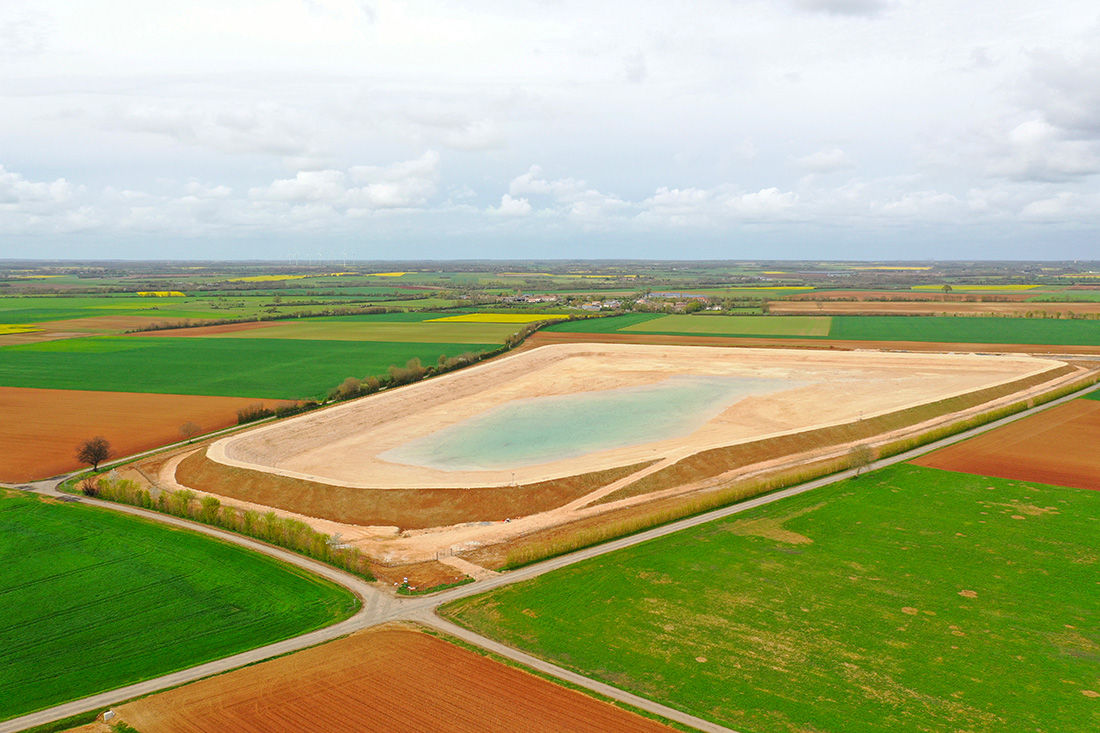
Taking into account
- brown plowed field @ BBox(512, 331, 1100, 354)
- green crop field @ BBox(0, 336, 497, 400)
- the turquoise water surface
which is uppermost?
brown plowed field @ BBox(512, 331, 1100, 354)

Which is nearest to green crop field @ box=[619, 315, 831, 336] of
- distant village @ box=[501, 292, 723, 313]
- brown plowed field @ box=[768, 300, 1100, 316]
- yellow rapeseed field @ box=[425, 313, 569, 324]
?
brown plowed field @ box=[768, 300, 1100, 316]

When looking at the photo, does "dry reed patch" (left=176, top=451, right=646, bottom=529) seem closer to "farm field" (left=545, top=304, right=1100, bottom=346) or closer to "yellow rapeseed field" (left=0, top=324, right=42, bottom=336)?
"farm field" (left=545, top=304, right=1100, bottom=346)

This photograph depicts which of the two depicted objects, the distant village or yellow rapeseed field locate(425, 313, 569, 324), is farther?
the distant village

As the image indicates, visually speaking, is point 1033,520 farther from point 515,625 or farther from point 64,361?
point 64,361

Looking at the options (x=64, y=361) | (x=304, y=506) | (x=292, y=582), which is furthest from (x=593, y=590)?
(x=64, y=361)

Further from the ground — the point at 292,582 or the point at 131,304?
the point at 131,304

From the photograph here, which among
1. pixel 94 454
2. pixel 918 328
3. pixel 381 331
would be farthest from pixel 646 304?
pixel 94 454

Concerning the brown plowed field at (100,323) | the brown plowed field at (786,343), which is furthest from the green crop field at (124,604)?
the brown plowed field at (100,323)
